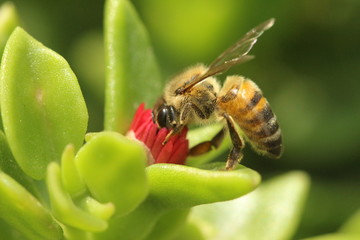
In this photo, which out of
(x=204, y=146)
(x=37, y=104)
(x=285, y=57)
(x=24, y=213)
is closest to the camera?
(x=24, y=213)

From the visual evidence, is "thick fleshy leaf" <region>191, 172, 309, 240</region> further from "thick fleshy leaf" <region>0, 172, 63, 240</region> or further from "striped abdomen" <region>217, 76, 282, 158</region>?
"thick fleshy leaf" <region>0, 172, 63, 240</region>

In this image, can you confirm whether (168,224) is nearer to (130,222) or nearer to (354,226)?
(130,222)

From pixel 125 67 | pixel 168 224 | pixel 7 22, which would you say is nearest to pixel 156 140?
pixel 168 224

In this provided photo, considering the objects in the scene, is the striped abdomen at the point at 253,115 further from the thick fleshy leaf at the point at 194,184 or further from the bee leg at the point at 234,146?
the thick fleshy leaf at the point at 194,184

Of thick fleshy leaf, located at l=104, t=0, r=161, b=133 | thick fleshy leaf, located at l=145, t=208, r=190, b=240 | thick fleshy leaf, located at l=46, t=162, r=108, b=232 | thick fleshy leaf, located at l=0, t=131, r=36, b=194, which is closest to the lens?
thick fleshy leaf, located at l=46, t=162, r=108, b=232

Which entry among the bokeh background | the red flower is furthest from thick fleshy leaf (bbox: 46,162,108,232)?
the bokeh background
